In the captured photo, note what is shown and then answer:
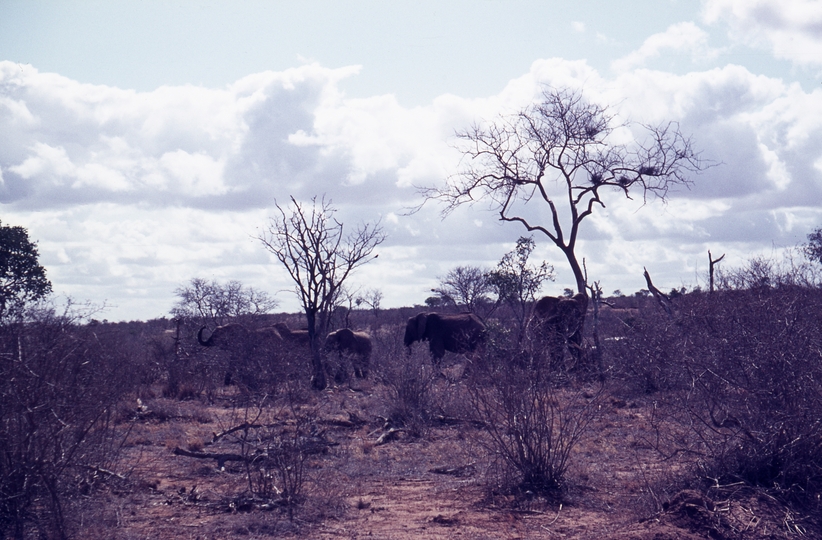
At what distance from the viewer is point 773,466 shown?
6.68 metres

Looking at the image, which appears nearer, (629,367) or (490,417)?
(490,417)

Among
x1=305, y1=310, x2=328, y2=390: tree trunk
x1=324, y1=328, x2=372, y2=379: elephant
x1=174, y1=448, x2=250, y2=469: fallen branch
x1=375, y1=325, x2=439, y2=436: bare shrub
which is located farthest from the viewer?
x1=324, y1=328, x2=372, y2=379: elephant

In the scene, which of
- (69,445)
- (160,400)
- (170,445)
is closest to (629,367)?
(170,445)

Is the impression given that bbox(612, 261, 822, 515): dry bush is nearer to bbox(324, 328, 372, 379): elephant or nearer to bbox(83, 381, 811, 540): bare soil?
bbox(83, 381, 811, 540): bare soil

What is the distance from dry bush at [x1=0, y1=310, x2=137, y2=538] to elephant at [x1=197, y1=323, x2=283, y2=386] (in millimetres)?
8044

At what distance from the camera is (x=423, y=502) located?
7.41m

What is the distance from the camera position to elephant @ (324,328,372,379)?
19047 millimetres

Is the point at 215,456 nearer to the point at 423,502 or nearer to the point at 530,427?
the point at 423,502

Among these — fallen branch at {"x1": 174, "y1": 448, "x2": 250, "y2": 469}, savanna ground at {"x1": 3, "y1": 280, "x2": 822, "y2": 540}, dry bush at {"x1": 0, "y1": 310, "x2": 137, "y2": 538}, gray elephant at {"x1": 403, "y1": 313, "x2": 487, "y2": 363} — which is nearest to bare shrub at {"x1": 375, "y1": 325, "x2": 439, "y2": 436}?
savanna ground at {"x1": 3, "y1": 280, "x2": 822, "y2": 540}

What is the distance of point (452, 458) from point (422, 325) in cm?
1214

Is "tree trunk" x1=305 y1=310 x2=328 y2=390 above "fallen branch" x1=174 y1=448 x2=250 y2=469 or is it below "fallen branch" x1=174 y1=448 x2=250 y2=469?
above

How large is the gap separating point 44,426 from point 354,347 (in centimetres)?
1472

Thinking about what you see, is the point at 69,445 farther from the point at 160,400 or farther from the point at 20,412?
the point at 160,400

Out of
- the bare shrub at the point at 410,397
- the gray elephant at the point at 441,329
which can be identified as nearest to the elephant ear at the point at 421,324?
the gray elephant at the point at 441,329
